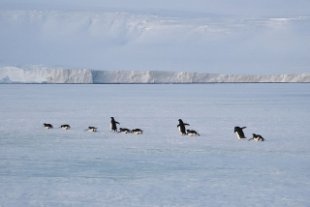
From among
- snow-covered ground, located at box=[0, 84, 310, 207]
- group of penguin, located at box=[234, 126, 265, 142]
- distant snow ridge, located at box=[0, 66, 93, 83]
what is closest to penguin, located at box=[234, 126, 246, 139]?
group of penguin, located at box=[234, 126, 265, 142]

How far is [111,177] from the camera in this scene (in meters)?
9.80

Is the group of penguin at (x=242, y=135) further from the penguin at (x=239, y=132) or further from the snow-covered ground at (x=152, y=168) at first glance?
the snow-covered ground at (x=152, y=168)

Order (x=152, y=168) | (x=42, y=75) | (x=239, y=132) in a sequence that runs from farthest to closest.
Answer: (x=42, y=75) < (x=239, y=132) < (x=152, y=168)

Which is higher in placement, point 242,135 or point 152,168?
point 242,135

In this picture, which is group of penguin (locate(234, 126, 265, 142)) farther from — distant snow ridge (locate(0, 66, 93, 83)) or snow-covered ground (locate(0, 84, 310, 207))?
distant snow ridge (locate(0, 66, 93, 83))

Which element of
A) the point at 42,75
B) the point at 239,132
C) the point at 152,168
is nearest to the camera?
the point at 152,168

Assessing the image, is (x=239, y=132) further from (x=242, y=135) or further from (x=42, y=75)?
(x=42, y=75)

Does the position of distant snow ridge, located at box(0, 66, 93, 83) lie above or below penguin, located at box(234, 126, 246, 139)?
above

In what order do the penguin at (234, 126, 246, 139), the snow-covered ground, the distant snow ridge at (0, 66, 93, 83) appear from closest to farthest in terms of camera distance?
the snow-covered ground, the penguin at (234, 126, 246, 139), the distant snow ridge at (0, 66, 93, 83)

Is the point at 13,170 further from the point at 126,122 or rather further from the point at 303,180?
the point at 126,122

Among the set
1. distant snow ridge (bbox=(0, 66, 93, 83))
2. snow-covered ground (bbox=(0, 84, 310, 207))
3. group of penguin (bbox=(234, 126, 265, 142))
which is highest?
distant snow ridge (bbox=(0, 66, 93, 83))

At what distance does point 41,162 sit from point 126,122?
984 cm

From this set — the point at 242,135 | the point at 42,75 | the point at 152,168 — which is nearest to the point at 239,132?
the point at 242,135

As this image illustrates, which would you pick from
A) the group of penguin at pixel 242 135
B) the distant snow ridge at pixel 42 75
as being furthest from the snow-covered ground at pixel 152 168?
the distant snow ridge at pixel 42 75
